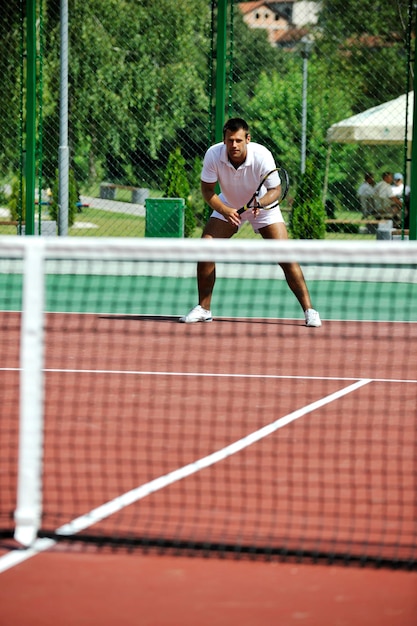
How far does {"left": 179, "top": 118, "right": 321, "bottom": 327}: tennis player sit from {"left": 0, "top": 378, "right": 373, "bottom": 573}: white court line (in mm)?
3295

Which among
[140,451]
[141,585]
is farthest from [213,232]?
[141,585]

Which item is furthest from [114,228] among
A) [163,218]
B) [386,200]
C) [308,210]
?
[163,218]

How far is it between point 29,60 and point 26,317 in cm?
1116

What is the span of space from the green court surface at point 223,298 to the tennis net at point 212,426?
4.40ft

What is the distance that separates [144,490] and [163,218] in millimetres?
11350

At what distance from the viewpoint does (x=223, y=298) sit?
43.7ft

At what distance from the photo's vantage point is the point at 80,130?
2803 cm

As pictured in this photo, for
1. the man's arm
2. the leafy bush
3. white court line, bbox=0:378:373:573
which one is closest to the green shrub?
the leafy bush

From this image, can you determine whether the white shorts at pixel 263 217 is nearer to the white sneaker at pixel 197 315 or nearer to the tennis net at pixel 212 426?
the white sneaker at pixel 197 315

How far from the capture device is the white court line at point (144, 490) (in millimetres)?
3982

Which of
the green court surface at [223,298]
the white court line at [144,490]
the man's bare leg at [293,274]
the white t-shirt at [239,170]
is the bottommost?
the white court line at [144,490]

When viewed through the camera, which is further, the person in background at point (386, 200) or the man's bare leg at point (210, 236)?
the person in background at point (386, 200)

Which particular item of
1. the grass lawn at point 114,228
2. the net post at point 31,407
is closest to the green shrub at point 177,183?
the grass lawn at point 114,228

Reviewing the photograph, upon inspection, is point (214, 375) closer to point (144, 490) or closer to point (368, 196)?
point (144, 490)
